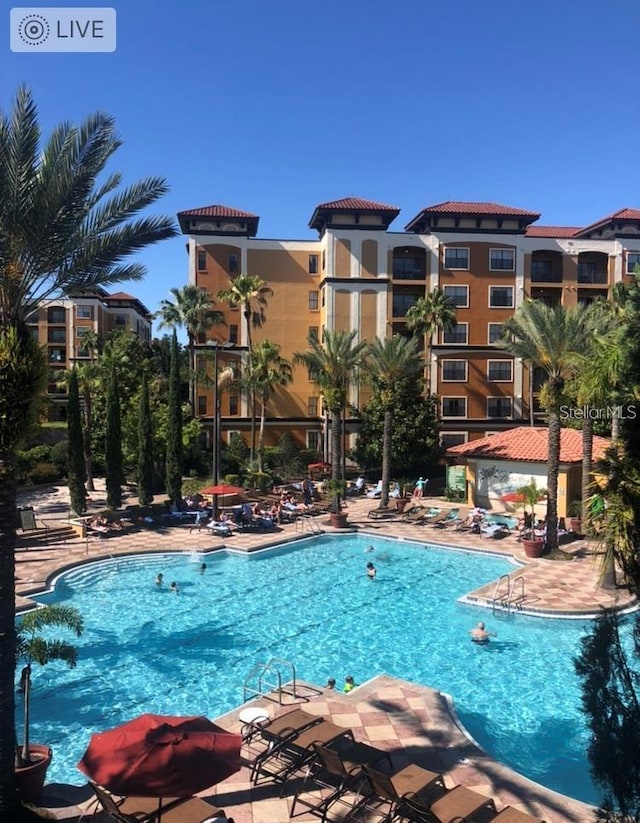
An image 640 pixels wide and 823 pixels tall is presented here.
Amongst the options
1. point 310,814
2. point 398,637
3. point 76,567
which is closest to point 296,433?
point 76,567

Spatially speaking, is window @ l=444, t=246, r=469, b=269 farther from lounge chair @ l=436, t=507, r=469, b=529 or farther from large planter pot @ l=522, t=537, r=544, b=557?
large planter pot @ l=522, t=537, r=544, b=557

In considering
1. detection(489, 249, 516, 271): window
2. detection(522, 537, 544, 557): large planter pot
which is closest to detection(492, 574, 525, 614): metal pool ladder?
detection(522, 537, 544, 557): large planter pot

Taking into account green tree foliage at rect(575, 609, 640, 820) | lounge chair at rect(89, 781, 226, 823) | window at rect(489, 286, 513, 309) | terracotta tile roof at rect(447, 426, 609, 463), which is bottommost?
lounge chair at rect(89, 781, 226, 823)

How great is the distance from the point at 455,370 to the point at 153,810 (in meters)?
42.2

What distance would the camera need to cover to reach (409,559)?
25.4m

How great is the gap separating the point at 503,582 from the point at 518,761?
980 cm

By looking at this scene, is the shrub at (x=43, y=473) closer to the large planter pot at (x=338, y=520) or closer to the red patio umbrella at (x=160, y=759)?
the large planter pot at (x=338, y=520)

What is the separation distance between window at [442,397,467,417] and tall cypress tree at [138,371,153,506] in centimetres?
2341

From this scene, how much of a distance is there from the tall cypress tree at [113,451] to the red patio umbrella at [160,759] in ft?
73.6

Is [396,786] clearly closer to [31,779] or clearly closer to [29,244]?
[31,779]

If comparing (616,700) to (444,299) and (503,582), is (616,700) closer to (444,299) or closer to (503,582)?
(503,582)

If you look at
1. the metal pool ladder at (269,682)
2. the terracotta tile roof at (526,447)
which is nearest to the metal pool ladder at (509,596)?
the metal pool ladder at (269,682)

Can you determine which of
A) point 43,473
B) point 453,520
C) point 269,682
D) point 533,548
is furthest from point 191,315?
point 269,682

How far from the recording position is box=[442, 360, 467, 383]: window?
47.7m
